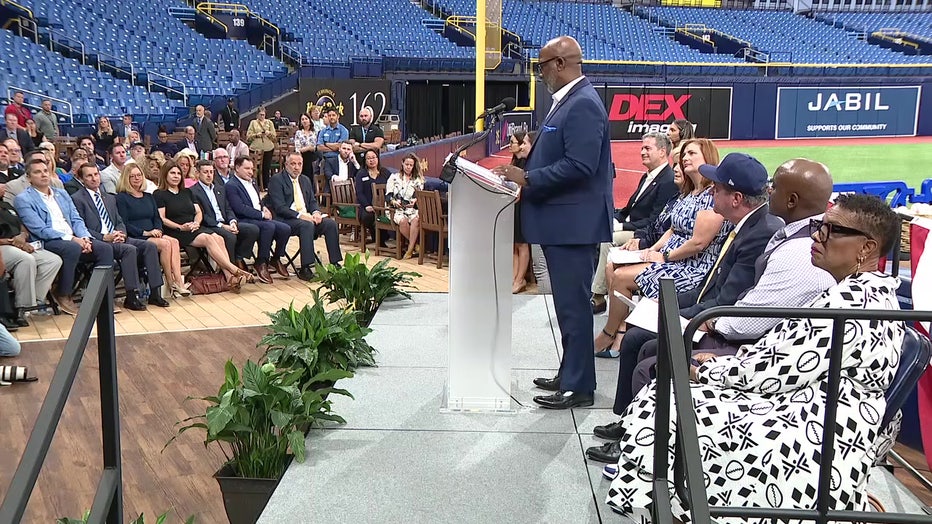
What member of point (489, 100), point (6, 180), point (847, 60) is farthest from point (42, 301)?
point (847, 60)

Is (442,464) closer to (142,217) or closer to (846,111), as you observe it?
(142,217)

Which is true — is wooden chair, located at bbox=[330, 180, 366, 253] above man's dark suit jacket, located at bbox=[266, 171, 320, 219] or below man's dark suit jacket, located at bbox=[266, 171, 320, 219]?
below

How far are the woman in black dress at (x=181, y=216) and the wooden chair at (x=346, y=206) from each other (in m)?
2.69

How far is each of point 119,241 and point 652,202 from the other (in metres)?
4.84

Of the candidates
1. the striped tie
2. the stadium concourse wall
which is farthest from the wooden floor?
the stadium concourse wall

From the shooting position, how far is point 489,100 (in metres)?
24.3

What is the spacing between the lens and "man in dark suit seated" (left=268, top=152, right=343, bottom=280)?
954 cm

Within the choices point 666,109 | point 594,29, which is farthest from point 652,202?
point 594,29

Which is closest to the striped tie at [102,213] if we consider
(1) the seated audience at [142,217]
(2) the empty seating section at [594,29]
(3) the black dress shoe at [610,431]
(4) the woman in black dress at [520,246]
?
(1) the seated audience at [142,217]

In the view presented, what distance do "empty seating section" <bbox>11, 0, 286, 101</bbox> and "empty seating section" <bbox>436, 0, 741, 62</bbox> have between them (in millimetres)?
10515

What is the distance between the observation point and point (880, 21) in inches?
1474

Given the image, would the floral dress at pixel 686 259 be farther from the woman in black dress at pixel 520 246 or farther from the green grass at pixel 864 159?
the green grass at pixel 864 159

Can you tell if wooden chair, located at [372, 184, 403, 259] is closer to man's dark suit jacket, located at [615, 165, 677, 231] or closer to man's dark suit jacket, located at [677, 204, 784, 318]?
man's dark suit jacket, located at [615, 165, 677, 231]

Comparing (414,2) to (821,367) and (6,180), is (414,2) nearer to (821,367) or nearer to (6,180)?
(6,180)
